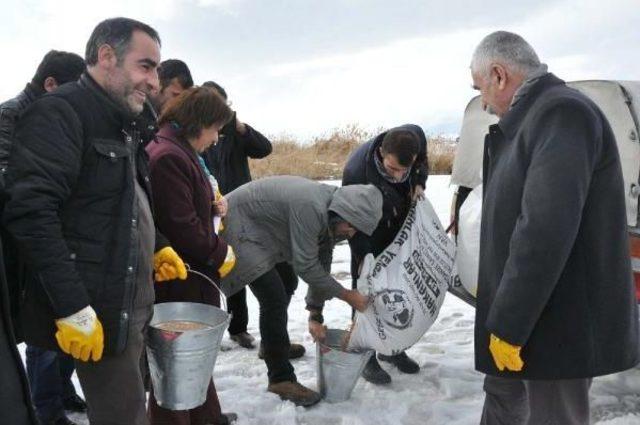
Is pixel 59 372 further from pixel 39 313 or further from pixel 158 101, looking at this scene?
pixel 158 101

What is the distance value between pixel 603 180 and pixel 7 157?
181 centimetres

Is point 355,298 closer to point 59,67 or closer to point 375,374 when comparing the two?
point 375,374

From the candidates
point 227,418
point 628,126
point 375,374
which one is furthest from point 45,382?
point 628,126

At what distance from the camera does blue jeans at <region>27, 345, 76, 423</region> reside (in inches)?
107

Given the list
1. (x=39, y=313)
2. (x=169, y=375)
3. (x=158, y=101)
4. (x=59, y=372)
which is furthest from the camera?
(x=158, y=101)

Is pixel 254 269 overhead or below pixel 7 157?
below

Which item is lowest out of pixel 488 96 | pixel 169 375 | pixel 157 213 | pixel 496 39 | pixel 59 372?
pixel 59 372

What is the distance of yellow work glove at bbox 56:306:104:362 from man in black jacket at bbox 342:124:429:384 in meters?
1.88

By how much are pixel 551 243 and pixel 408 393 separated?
1.84 m

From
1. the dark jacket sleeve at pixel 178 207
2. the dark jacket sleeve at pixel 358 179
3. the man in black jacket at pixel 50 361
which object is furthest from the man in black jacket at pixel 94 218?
the dark jacket sleeve at pixel 358 179

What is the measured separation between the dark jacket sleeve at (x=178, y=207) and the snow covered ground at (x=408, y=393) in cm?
106

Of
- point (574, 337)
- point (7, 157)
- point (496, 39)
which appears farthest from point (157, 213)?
point (574, 337)

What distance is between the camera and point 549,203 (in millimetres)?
1743

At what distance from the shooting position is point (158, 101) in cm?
349
